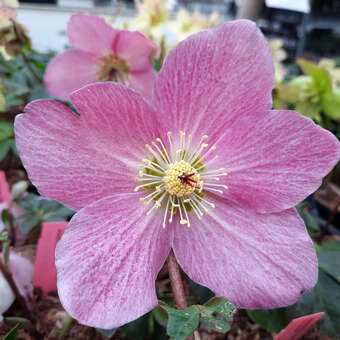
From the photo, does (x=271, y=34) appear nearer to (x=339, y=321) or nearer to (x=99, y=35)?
(x=99, y=35)

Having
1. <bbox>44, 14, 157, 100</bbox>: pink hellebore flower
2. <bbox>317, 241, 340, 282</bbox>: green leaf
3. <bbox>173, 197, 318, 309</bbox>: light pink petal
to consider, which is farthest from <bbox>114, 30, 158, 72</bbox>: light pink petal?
<bbox>317, 241, 340, 282</bbox>: green leaf

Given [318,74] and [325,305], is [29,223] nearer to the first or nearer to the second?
[325,305]

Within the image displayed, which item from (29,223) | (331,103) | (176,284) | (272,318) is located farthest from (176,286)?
(331,103)

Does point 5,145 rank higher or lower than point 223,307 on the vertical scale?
lower

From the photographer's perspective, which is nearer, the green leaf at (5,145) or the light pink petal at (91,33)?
the light pink petal at (91,33)

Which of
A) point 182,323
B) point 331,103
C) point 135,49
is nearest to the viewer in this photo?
point 182,323

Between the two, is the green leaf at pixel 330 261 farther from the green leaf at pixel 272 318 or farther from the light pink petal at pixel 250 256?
the light pink petal at pixel 250 256

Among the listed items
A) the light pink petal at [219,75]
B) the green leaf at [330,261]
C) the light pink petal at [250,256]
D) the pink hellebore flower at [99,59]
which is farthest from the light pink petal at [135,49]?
the green leaf at [330,261]
